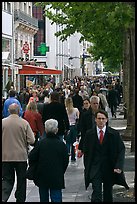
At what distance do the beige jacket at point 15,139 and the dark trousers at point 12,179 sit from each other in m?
0.15

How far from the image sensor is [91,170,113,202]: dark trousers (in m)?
10.0

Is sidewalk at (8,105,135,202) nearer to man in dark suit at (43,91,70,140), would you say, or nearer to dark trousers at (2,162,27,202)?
dark trousers at (2,162,27,202)

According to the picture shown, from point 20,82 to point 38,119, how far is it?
38.7m

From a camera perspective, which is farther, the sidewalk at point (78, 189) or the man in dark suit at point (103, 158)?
the sidewalk at point (78, 189)

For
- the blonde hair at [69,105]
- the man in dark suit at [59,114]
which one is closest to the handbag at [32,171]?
the man in dark suit at [59,114]

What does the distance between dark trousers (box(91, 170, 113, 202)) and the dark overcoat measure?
700 millimetres

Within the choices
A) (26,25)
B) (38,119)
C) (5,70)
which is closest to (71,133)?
(38,119)

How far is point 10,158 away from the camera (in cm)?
1066

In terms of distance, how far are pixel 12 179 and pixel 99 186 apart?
5.54 feet

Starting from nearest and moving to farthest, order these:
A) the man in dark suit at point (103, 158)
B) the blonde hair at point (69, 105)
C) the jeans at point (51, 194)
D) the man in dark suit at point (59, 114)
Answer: the jeans at point (51, 194), the man in dark suit at point (103, 158), the man in dark suit at point (59, 114), the blonde hair at point (69, 105)

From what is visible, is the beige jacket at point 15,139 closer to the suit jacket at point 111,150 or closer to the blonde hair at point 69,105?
the suit jacket at point 111,150

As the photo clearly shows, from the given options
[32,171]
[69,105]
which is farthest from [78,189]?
[69,105]

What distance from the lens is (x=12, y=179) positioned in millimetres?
10906

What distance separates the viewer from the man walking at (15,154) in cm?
1068
